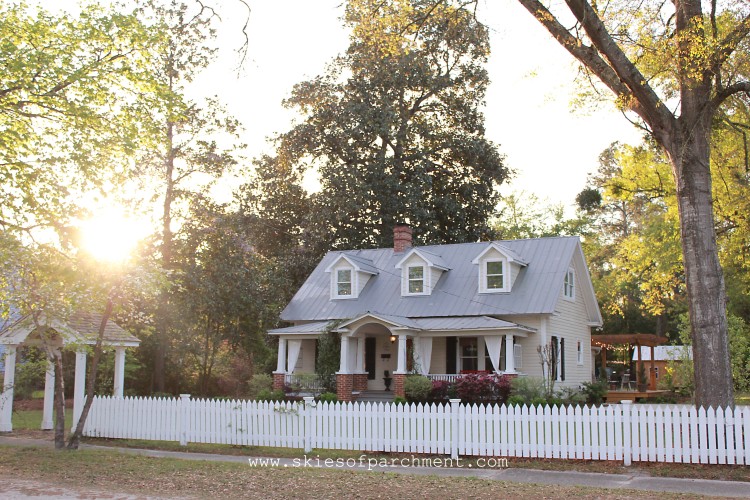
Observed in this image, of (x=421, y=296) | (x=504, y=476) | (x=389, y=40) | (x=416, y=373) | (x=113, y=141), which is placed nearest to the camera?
(x=504, y=476)

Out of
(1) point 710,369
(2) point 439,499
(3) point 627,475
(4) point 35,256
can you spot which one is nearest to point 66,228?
(4) point 35,256

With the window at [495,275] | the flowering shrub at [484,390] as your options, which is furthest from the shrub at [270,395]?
the window at [495,275]

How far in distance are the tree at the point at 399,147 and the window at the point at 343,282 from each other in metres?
6.10

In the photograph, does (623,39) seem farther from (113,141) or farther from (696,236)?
(113,141)

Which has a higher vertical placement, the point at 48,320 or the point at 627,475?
the point at 48,320

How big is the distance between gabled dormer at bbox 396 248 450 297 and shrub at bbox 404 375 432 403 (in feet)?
16.2

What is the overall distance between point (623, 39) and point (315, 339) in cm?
1742

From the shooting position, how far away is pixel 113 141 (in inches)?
629

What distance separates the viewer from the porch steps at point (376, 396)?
24.6 metres

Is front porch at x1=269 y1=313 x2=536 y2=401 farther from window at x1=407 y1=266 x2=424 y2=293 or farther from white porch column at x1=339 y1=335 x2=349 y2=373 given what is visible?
window at x1=407 y1=266 x2=424 y2=293

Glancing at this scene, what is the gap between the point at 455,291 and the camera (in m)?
27.0

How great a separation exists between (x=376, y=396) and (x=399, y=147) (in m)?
16.8

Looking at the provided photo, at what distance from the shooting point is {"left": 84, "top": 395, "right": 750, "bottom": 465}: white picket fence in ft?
39.9

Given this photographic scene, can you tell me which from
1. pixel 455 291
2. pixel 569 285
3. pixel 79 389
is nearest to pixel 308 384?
pixel 455 291
